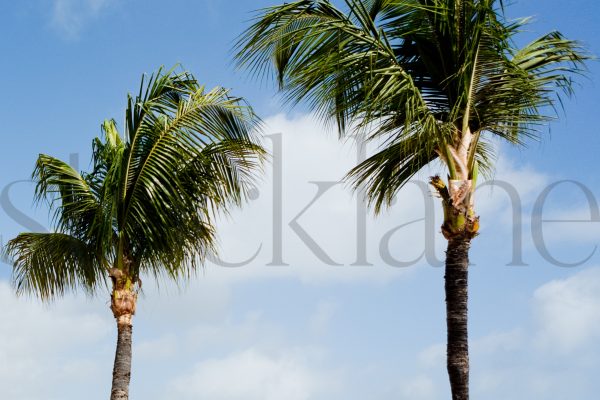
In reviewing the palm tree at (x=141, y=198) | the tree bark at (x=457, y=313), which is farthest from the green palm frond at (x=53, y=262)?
the tree bark at (x=457, y=313)

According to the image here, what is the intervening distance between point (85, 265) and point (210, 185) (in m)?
2.53

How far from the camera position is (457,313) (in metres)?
9.24

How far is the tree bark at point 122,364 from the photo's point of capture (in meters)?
12.2

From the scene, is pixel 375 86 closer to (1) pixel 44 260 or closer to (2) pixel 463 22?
(2) pixel 463 22

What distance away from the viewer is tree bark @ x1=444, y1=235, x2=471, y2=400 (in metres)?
9.02

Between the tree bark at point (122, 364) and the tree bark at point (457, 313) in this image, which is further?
the tree bark at point (122, 364)

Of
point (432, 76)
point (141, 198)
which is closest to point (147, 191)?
point (141, 198)

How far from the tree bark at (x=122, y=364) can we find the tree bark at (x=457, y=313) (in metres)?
5.59

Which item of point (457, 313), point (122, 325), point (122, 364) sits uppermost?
point (457, 313)

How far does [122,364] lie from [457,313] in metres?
5.77

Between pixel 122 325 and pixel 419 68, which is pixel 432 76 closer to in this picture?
pixel 419 68

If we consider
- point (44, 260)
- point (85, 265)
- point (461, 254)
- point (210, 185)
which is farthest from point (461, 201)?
point (44, 260)

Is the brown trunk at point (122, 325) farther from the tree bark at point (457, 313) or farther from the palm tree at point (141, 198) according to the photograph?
the tree bark at point (457, 313)

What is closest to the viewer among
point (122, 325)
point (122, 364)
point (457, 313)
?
point (457, 313)
